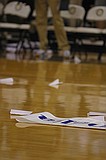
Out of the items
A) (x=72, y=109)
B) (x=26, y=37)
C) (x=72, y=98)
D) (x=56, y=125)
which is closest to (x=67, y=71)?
(x=72, y=98)

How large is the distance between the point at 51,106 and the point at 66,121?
337 mm

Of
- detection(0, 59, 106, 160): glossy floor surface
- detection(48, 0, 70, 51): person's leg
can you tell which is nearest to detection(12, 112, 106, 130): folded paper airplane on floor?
detection(0, 59, 106, 160): glossy floor surface

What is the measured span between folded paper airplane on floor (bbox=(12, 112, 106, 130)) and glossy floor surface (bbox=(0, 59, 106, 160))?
0.04 metres

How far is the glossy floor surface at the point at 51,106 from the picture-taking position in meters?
1.34

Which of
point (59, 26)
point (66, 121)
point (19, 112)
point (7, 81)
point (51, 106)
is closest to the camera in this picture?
point (66, 121)

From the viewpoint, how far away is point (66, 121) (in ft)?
5.60

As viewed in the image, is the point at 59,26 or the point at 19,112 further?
the point at 59,26

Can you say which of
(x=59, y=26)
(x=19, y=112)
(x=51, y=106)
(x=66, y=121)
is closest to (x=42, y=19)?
(x=59, y=26)

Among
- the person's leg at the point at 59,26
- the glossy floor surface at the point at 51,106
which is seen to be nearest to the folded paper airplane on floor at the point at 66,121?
the glossy floor surface at the point at 51,106

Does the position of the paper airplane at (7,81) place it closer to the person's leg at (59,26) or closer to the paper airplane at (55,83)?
the paper airplane at (55,83)

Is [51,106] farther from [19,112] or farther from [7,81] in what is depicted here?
[7,81]

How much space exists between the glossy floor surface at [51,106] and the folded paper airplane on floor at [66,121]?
44mm

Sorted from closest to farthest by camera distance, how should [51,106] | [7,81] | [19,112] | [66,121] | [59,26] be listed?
1. [66,121]
2. [19,112]
3. [51,106]
4. [7,81]
5. [59,26]

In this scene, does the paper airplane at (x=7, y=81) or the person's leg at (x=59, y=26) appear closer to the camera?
the paper airplane at (x=7, y=81)
